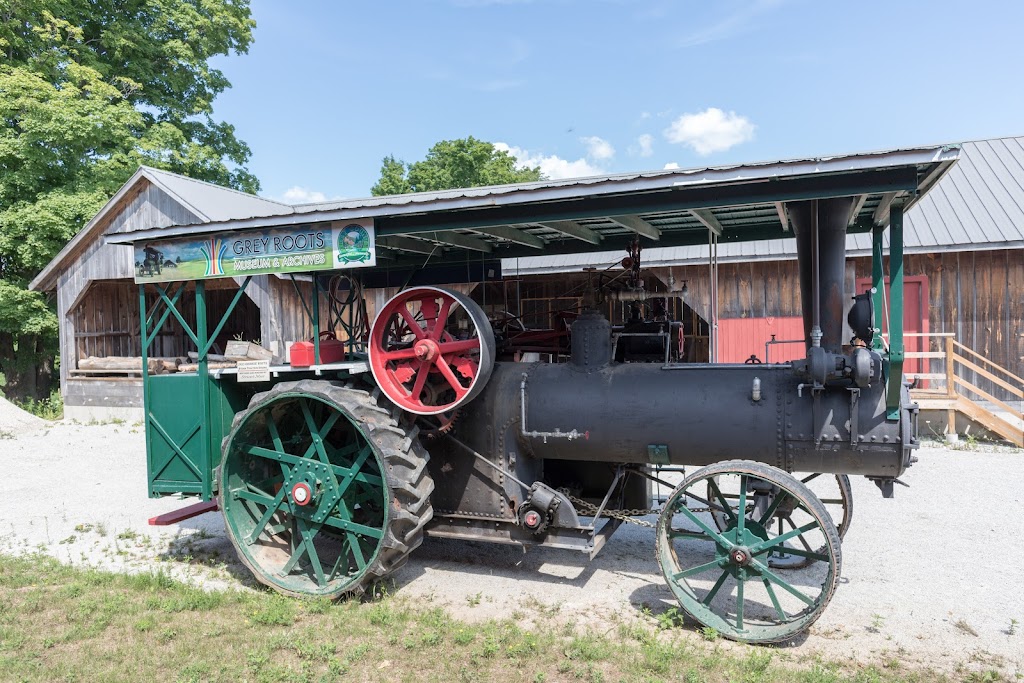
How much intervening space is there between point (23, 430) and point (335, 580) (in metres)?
13.4

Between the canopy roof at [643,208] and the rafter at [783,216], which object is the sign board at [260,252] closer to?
the canopy roof at [643,208]

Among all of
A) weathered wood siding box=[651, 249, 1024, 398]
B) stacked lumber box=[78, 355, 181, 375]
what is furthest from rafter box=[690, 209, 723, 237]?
stacked lumber box=[78, 355, 181, 375]

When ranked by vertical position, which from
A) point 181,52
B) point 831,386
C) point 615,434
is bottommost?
point 615,434

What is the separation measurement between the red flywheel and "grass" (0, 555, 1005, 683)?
5.41ft

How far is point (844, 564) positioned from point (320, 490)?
4.66 metres

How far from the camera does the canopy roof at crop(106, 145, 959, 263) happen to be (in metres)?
4.37

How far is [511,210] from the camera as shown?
210 inches

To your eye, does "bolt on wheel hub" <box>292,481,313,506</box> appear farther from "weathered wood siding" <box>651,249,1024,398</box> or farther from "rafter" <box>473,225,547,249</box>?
"weathered wood siding" <box>651,249,1024,398</box>

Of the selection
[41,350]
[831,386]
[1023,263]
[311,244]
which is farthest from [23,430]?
[1023,263]

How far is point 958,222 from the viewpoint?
13.3 m

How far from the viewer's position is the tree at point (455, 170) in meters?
38.3

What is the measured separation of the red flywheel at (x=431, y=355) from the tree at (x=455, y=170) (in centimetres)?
3248

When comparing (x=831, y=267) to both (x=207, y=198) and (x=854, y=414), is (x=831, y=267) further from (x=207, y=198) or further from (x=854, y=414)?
(x=207, y=198)

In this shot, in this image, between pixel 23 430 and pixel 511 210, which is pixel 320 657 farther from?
pixel 23 430
